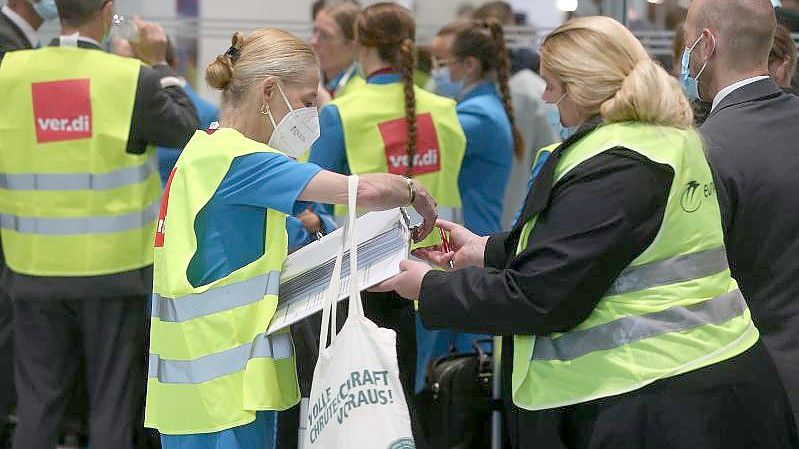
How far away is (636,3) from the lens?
6695mm

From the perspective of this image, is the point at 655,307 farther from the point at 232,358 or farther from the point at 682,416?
the point at 232,358

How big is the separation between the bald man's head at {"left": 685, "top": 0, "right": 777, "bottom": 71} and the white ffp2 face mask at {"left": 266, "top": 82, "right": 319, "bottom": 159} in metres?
0.93

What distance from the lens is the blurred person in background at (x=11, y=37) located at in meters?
4.06

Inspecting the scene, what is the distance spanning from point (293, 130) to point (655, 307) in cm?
86

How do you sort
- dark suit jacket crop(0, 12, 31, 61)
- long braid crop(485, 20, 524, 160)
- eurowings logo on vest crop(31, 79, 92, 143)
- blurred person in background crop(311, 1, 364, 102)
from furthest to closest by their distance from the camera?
blurred person in background crop(311, 1, 364, 102) → long braid crop(485, 20, 524, 160) → dark suit jacket crop(0, 12, 31, 61) → eurowings logo on vest crop(31, 79, 92, 143)

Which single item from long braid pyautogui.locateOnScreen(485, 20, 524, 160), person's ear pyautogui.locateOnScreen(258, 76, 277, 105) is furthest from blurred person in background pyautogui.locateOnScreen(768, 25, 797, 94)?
person's ear pyautogui.locateOnScreen(258, 76, 277, 105)

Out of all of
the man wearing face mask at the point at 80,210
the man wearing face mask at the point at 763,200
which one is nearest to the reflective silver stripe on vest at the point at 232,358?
the man wearing face mask at the point at 763,200

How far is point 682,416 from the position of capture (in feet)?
7.42

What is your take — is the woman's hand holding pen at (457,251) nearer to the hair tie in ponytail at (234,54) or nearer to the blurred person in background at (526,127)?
the hair tie in ponytail at (234,54)

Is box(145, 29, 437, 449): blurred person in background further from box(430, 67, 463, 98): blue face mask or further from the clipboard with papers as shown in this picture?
box(430, 67, 463, 98): blue face mask

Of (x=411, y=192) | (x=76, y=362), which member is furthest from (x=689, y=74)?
(x=76, y=362)

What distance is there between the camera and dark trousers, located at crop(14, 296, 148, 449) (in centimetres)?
383

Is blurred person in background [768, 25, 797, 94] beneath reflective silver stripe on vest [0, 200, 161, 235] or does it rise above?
above

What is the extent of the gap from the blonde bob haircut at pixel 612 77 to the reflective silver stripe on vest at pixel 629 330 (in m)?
0.34
